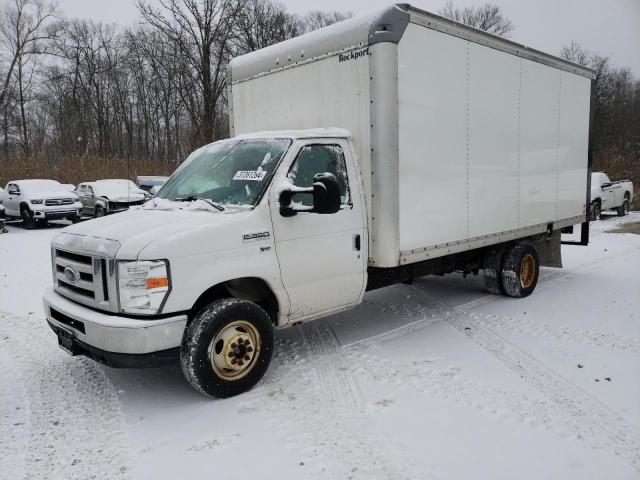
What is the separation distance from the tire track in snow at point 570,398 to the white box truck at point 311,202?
119 centimetres

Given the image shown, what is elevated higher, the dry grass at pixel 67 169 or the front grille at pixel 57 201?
the dry grass at pixel 67 169

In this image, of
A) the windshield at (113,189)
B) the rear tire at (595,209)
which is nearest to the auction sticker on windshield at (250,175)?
the windshield at (113,189)

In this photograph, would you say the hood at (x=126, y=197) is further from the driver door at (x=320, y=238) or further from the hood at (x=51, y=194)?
the driver door at (x=320, y=238)

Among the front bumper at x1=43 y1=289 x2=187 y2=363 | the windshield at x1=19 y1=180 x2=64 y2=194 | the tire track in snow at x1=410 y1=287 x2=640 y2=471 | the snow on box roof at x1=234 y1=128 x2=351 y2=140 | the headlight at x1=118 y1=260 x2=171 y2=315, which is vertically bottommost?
the tire track in snow at x1=410 y1=287 x2=640 y2=471

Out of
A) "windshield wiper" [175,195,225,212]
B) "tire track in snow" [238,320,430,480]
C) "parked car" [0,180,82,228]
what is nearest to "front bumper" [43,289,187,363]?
"tire track in snow" [238,320,430,480]

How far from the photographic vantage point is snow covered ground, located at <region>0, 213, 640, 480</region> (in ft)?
12.0

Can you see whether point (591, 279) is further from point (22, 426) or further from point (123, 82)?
point (123, 82)

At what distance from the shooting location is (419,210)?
19.0 feet

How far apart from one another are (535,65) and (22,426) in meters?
7.61

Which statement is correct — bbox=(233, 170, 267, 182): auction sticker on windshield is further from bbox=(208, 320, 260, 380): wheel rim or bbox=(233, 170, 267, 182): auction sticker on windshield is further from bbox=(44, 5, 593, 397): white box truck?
bbox=(208, 320, 260, 380): wheel rim

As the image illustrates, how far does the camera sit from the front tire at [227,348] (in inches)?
173

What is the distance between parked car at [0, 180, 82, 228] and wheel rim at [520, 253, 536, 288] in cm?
1650

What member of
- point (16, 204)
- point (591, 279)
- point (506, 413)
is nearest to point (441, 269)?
point (506, 413)

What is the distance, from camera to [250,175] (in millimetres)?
5043
